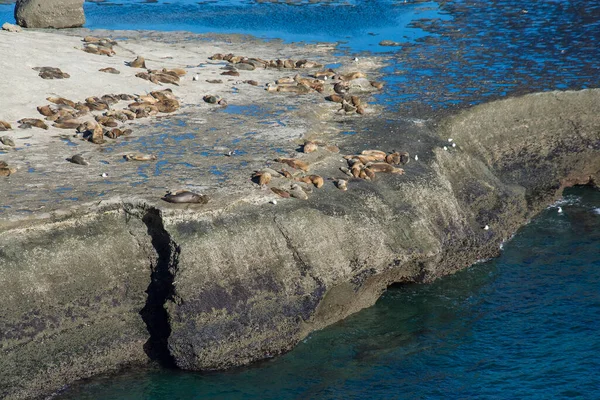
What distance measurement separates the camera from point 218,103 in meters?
18.0

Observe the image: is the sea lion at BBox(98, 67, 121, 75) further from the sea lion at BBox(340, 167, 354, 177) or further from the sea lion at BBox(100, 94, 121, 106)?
the sea lion at BBox(340, 167, 354, 177)

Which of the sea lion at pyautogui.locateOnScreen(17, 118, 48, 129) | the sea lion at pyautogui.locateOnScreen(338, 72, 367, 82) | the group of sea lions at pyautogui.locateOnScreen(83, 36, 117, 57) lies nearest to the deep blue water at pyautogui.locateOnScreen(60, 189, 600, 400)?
the sea lion at pyautogui.locateOnScreen(17, 118, 48, 129)

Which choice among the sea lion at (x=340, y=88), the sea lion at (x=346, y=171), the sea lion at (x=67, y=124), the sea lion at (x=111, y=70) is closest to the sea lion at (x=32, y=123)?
the sea lion at (x=67, y=124)

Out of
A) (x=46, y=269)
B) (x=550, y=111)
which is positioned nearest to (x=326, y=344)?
(x=46, y=269)

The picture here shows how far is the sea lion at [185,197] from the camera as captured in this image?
12.6 m

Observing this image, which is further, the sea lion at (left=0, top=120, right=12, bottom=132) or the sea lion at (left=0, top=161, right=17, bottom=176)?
the sea lion at (left=0, top=120, right=12, bottom=132)

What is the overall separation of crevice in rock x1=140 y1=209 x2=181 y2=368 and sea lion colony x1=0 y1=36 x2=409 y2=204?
A: 0.47 metres

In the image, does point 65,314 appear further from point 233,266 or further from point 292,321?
point 292,321

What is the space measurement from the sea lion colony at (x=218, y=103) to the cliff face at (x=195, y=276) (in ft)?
1.30

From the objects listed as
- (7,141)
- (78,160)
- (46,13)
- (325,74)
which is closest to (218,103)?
(325,74)

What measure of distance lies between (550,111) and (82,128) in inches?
395

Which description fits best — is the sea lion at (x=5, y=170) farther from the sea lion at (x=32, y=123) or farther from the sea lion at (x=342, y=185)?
the sea lion at (x=342, y=185)

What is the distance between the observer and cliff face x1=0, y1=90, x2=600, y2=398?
11.7 metres

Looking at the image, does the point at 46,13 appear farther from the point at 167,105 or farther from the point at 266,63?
the point at 167,105
